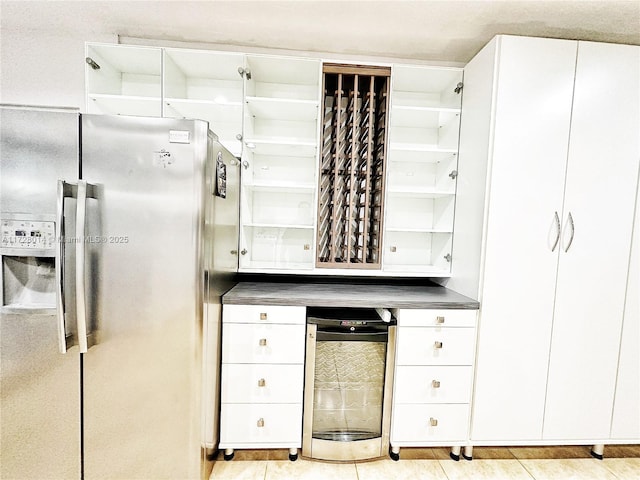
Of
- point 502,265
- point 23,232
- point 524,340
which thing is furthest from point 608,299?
point 23,232

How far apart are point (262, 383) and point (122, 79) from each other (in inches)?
88.0

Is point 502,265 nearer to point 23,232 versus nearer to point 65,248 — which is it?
point 65,248

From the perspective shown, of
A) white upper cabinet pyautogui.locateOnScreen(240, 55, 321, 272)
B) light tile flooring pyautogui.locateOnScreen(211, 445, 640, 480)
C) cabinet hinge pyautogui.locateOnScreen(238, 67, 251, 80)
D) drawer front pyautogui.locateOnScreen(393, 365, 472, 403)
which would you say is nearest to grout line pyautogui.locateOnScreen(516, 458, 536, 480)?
light tile flooring pyautogui.locateOnScreen(211, 445, 640, 480)

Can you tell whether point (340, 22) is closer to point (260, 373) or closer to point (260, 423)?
point (260, 373)

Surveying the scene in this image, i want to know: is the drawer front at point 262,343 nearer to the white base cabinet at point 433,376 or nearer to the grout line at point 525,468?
the white base cabinet at point 433,376

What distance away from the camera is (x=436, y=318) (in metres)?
1.75

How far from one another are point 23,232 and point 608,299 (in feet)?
9.75

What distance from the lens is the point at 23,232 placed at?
51.3 inches

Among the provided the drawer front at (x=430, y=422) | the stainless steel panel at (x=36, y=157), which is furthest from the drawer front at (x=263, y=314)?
the stainless steel panel at (x=36, y=157)

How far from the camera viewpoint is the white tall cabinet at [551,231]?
65.9 inches

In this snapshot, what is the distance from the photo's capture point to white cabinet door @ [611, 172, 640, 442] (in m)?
1.76

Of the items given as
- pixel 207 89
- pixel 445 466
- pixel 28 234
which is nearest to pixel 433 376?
pixel 445 466

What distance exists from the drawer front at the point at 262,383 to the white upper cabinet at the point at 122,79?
1.70 m

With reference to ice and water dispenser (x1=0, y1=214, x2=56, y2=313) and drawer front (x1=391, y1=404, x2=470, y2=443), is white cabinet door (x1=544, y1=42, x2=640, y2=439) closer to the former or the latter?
drawer front (x1=391, y1=404, x2=470, y2=443)
